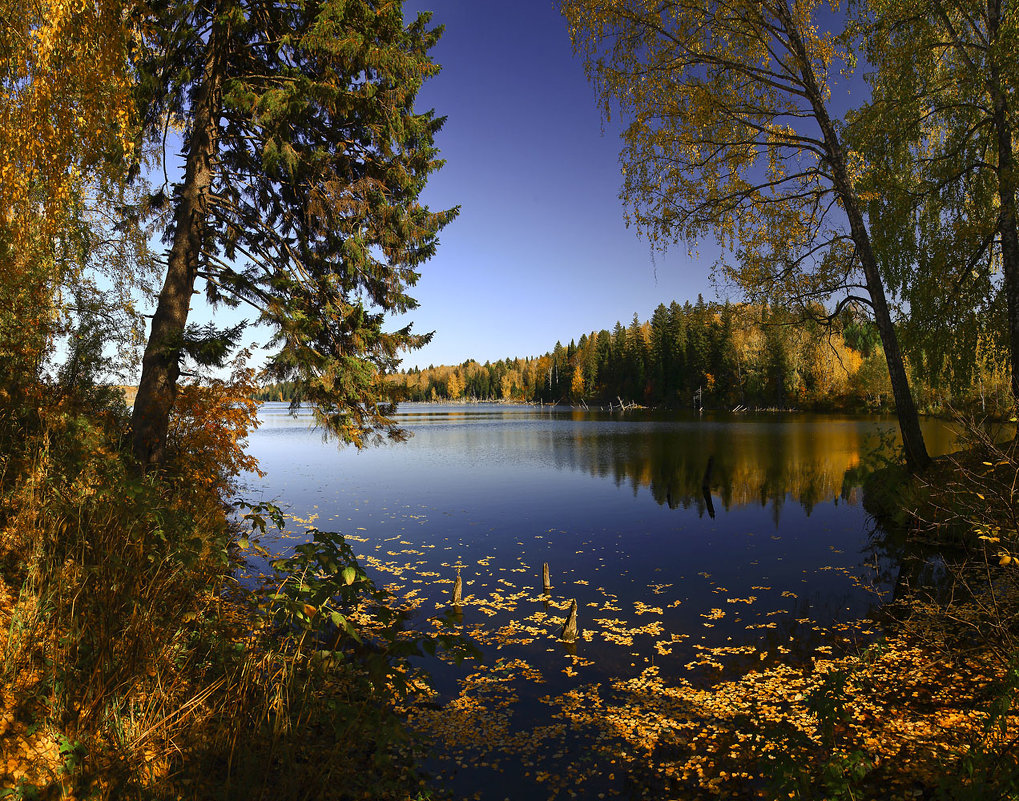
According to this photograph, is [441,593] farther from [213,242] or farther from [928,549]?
[928,549]

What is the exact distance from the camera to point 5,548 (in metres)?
4.25

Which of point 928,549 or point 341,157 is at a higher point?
point 341,157

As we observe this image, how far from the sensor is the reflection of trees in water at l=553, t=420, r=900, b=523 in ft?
61.2

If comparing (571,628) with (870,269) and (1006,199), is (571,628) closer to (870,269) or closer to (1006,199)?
(870,269)

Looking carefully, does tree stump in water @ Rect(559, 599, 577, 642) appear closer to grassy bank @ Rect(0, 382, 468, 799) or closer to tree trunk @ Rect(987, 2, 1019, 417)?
grassy bank @ Rect(0, 382, 468, 799)

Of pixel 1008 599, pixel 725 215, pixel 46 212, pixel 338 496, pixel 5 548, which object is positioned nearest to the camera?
pixel 5 548

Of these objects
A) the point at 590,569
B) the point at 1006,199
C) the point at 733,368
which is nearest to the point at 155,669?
the point at 590,569

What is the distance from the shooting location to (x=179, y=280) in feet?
30.4

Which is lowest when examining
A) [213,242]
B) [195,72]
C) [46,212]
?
[46,212]

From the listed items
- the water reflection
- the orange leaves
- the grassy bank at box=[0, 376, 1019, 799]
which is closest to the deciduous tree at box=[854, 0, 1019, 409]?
the water reflection

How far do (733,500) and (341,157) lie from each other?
53.9 ft

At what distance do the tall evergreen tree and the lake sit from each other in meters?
4.40

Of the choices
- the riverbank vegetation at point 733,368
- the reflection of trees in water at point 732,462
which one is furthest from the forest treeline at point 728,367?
the reflection of trees in water at point 732,462

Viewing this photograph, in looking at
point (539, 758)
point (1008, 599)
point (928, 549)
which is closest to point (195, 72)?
point (539, 758)
